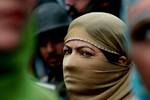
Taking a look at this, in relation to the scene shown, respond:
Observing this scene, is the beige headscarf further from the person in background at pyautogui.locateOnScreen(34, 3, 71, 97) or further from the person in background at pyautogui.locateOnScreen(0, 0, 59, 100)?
the person in background at pyautogui.locateOnScreen(0, 0, 59, 100)

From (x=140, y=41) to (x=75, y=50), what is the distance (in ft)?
5.78

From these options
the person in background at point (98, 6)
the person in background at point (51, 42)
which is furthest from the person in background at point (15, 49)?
the person in background at point (98, 6)

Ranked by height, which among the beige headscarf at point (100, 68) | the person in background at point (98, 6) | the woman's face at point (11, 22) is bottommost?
the beige headscarf at point (100, 68)

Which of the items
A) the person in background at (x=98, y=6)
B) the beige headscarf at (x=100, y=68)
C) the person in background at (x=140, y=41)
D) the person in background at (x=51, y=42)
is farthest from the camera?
the person in background at (x=98, y=6)

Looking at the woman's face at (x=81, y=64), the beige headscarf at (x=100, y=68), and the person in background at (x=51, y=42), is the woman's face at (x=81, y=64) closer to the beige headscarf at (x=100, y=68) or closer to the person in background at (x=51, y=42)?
the beige headscarf at (x=100, y=68)

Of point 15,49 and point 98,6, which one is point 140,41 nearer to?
point 15,49

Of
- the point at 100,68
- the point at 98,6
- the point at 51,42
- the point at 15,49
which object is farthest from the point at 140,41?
the point at 98,6

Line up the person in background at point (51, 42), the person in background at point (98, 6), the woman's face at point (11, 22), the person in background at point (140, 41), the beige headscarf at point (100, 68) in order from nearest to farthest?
the woman's face at point (11, 22)
the person in background at point (140, 41)
the beige headscarf at point (100, 68)
the person in background at point (51, 42)
the person in background at point (98, 6)

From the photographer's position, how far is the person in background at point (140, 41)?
1388mm

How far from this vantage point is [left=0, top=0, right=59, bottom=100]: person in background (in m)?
0.98

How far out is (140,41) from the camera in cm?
145

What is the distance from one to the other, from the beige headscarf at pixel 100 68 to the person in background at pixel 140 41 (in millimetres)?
1647

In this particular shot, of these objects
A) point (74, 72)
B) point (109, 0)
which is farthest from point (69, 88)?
point (109, 0)

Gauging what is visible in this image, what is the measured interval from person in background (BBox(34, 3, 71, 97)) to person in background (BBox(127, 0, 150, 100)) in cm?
205
